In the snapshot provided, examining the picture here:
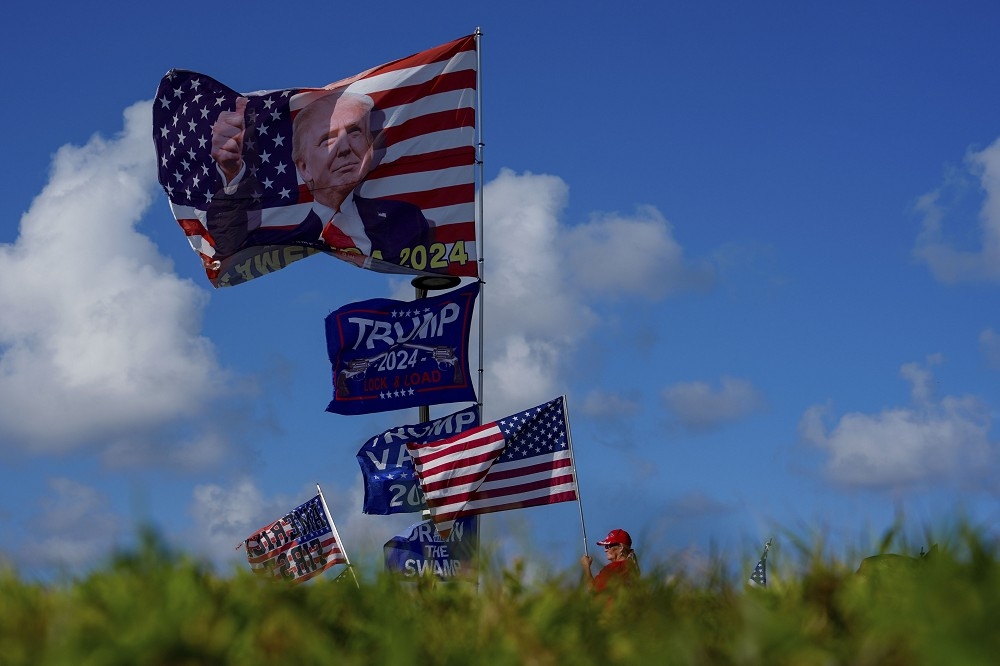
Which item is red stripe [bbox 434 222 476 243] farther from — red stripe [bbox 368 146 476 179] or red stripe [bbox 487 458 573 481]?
red stripe [bbox 487 458 573 481]

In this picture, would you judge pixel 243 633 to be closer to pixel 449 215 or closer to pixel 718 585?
pixel 718 585

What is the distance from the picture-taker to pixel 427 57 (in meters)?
19.3

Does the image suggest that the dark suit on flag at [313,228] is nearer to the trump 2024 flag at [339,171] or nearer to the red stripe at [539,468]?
the trump 2024 flag at [339,171]

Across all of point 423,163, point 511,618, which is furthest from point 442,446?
point 511,618

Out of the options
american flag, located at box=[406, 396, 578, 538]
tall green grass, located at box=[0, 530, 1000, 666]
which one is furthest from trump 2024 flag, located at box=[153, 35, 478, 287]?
tall green grass, located at box=[0, 530, 1000, 666]

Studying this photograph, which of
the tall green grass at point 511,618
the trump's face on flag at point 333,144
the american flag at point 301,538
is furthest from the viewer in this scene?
the american flag at point 301,538

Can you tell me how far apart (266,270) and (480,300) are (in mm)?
3978

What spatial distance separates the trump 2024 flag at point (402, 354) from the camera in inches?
712

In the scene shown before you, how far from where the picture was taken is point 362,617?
3641 mm

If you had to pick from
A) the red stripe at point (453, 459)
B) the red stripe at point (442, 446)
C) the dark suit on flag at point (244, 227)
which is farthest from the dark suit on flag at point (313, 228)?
the red stripe at point (453, 459)

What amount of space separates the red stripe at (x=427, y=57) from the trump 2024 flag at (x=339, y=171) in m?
0.02

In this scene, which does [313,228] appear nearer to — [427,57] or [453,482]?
[427,57]

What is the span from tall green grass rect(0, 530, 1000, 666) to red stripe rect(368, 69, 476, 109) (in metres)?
15.6

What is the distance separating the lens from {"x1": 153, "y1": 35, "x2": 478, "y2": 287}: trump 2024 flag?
1841cm
